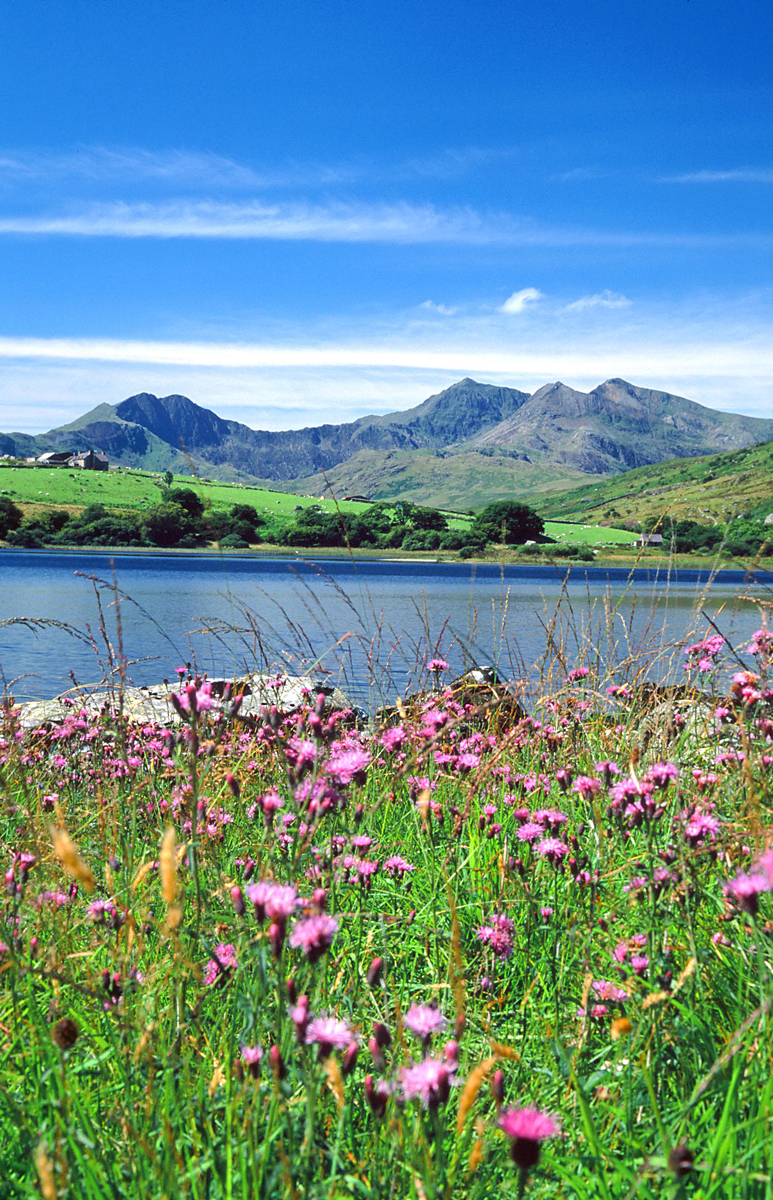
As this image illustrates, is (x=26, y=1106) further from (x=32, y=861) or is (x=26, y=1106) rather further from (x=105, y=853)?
(x=105, y=853)

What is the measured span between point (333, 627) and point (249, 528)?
3799 inches

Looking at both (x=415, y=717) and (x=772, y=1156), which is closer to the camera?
(x=772, y=1156)

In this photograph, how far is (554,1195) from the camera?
1.77m

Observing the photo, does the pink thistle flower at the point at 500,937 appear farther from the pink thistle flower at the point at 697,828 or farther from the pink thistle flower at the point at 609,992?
the pink thistle flower at the point at 697,828

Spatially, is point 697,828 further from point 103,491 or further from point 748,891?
point 103,491

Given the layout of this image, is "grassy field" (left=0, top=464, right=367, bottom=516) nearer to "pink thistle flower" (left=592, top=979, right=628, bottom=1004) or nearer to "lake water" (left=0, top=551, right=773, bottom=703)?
"lake water" (left=0, top=551, right=773, bottom=703)

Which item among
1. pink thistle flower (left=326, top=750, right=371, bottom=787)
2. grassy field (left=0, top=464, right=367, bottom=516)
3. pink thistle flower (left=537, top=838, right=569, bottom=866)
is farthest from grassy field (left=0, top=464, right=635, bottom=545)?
pink thistle flower (left=537, top=838, right=569, bottom=866)

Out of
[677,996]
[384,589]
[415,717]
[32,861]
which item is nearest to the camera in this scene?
[677,996]

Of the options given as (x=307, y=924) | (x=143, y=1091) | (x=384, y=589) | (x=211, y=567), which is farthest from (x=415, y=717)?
(x=211, y=567)

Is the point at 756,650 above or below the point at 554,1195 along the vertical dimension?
above

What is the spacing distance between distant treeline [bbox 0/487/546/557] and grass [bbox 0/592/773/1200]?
94.8m

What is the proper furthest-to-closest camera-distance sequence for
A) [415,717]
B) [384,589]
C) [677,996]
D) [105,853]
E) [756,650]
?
[384,589], [415,717], [756,650], [105,853], [677,996]

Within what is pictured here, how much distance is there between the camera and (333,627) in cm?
2764

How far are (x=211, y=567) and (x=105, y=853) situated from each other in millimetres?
77088
